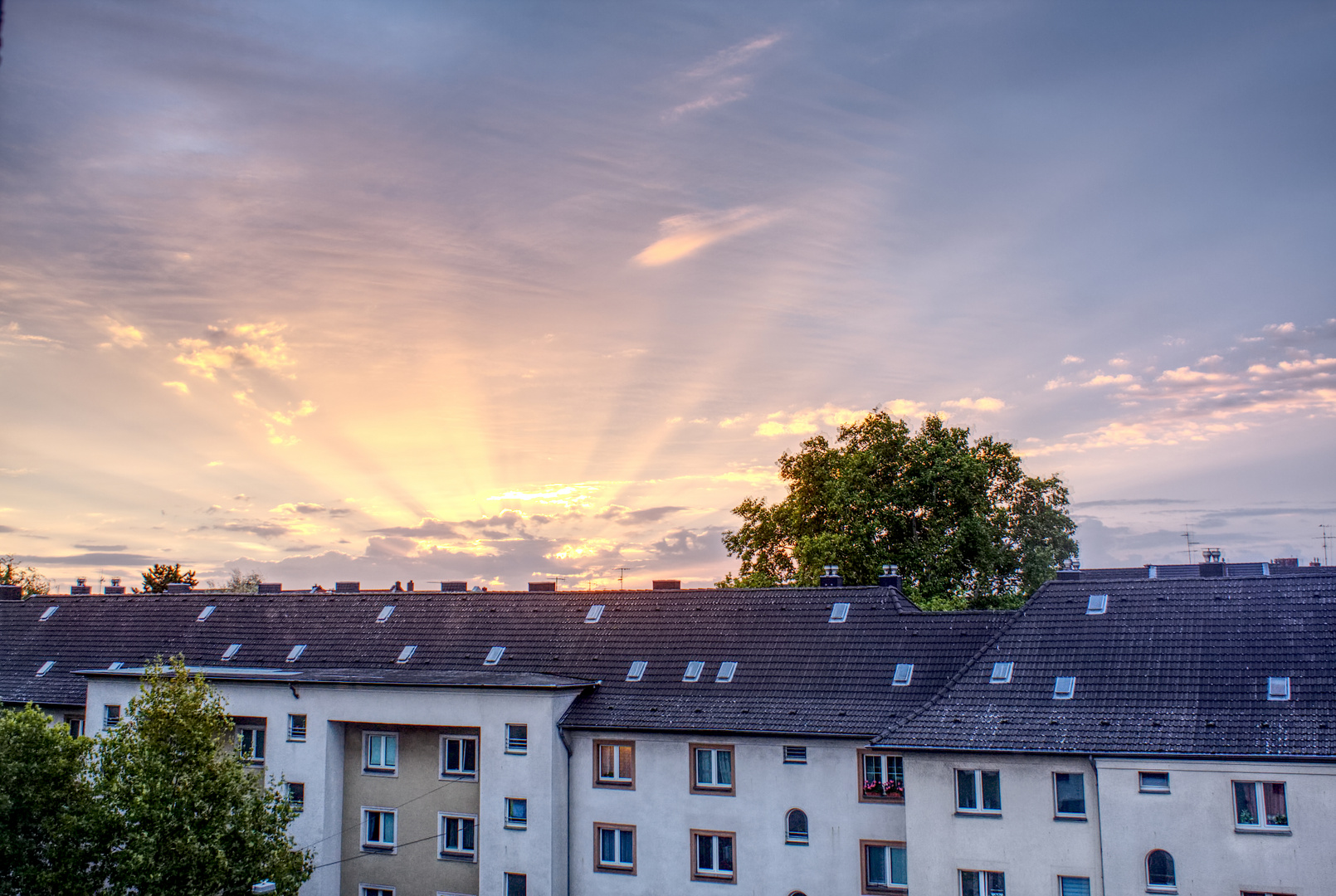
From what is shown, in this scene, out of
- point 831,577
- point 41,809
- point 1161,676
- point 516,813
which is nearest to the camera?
point 1161,676

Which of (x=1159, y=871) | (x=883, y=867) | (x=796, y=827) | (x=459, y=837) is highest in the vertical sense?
(x=796, y=827)

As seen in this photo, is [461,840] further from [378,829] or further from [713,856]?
[713,856]

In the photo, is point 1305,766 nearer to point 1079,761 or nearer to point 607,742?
point 1079,761

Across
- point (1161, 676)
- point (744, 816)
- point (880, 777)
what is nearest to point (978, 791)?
point (880, 777)

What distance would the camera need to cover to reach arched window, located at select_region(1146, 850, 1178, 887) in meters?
27.4

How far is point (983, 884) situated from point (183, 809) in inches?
840

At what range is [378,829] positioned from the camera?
38.3 meters

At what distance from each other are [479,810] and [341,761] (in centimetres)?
609

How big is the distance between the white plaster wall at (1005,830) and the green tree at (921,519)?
70.0 feet

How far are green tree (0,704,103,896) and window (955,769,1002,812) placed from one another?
2336 cm

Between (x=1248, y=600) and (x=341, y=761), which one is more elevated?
(x=1248, y=600)

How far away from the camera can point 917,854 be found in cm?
3027

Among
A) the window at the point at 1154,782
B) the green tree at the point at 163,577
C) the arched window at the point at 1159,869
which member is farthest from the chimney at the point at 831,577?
the green tree at the point at 163,577

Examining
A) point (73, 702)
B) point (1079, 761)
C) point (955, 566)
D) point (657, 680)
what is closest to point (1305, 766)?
point (1079, 761)
